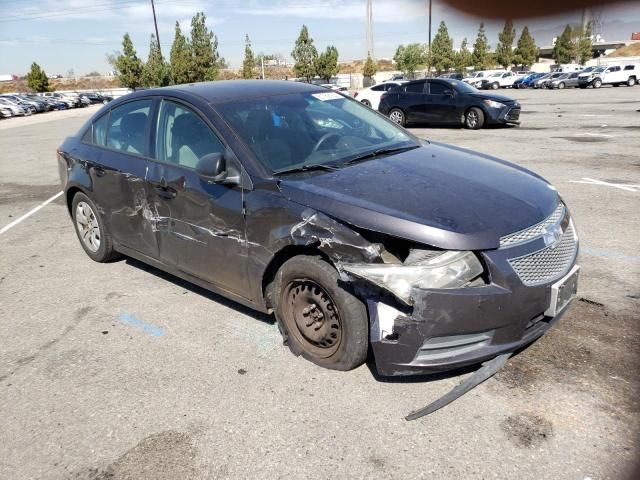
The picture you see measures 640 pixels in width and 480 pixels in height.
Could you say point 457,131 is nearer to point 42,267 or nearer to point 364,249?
point 42,267

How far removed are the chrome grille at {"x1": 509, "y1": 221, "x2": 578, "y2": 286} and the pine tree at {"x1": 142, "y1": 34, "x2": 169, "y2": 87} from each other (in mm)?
49507

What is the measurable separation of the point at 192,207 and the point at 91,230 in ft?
6.43

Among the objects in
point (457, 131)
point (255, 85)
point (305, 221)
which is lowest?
point (457, 131)

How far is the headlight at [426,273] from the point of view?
8.63 feet

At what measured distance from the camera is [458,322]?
2643 millimetres

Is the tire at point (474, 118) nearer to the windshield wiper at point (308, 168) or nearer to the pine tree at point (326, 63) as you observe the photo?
the windshield wiper at point (308, 168)

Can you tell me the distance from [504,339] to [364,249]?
84 cm

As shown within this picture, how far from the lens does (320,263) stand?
2.99 metres

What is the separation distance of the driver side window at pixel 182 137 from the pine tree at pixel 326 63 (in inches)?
2247

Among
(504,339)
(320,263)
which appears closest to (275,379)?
(320,263)

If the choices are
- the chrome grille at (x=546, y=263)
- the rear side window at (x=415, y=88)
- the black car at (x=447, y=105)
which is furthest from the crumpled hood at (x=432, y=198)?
the rear side window at (x=415, y=88)

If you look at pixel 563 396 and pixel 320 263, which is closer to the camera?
pixel 563 396

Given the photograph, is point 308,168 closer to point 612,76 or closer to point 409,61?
point 612,76

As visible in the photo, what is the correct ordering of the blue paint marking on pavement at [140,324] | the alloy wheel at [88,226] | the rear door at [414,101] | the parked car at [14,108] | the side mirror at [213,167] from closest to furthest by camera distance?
the side mirror at [213,167] < the blue paint marking on pavement at [140,324] < the alloy wheel at [88,226] < the rear door at [414,101] < the parked car at [14,108]
